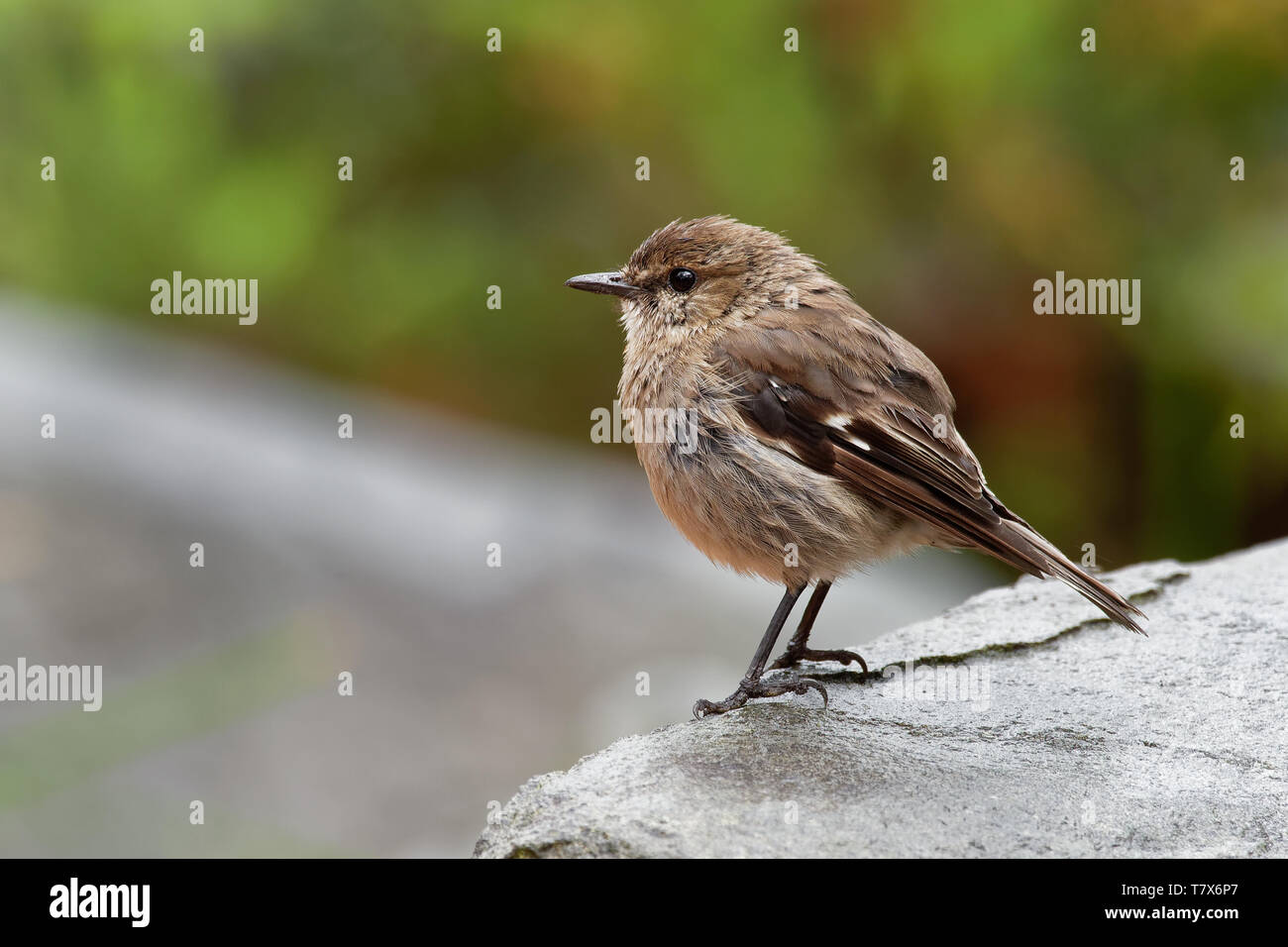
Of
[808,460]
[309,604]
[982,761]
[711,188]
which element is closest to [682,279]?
[808,460]

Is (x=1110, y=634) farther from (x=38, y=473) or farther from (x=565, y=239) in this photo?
(x=38, y=473)

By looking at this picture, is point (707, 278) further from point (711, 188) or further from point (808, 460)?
point (711, 188)

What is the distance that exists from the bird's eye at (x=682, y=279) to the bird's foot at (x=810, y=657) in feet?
3.88

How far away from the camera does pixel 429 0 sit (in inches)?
296

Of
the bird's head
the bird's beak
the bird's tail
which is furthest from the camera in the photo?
the bird's beak

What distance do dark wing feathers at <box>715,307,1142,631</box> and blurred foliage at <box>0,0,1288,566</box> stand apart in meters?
2.73

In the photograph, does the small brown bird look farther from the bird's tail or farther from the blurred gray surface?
the blurred gray surface

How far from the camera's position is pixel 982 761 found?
3.66 meters

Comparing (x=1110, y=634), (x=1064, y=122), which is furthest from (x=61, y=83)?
(x=1110, y=634)

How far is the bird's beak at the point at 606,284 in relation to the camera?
4.66 meters

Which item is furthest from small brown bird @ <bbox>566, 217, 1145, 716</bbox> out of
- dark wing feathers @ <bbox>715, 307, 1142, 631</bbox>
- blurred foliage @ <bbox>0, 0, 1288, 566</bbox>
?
blurred foliage @ <bbox>0, 0, 1288, 566</bbox>

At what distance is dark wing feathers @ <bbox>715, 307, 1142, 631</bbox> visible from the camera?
3873 mm

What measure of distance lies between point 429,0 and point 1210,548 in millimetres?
4762

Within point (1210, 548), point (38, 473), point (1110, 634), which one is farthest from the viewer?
point (38, 473)
